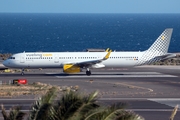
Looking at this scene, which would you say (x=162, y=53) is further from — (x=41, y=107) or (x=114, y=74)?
(x=41, y=107)

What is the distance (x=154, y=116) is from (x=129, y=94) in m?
11.1

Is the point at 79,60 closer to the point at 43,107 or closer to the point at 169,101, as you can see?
the point at 169,101

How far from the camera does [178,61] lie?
81312mm

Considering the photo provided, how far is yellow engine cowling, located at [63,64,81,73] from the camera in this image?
A: 60197 mm

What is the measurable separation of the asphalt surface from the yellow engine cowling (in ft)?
2.09

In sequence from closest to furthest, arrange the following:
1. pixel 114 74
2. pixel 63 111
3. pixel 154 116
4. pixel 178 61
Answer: pixel 63 111, pixel 154 116, pixel 114 74, pixel 178 61

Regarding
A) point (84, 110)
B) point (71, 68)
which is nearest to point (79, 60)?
point (71, 68)

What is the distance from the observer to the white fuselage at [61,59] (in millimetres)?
60406

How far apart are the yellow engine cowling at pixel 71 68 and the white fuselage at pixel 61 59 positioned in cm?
56

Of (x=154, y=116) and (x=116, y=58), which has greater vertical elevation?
(x=116, y=58)

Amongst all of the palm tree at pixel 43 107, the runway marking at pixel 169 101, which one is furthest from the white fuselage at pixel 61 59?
the palm tree at pixel 43 107

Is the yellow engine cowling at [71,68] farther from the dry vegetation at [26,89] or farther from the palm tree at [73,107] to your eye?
the palm tree at [73,107]

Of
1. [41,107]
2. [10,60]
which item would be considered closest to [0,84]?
[10,60]

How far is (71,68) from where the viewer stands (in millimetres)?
60406
